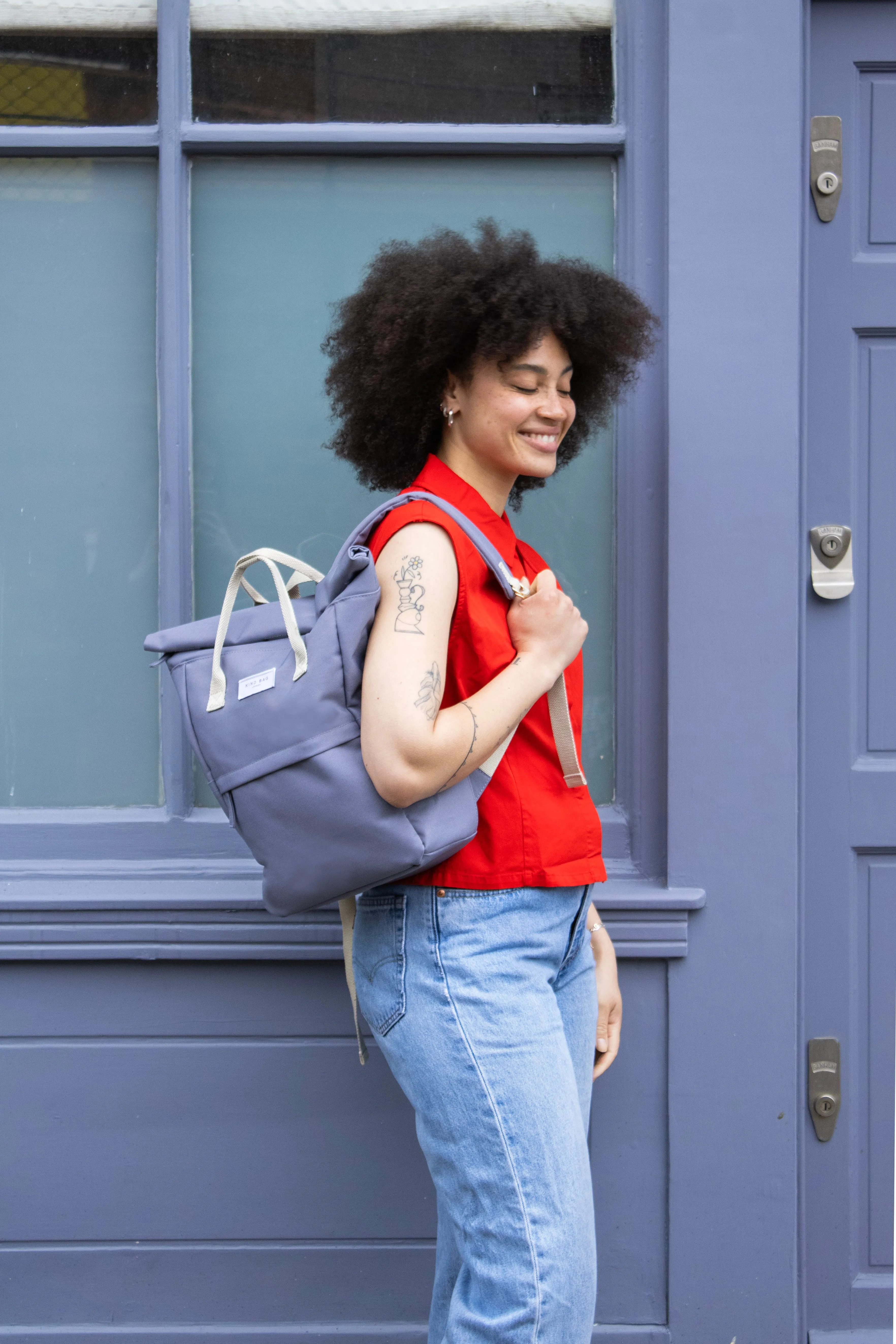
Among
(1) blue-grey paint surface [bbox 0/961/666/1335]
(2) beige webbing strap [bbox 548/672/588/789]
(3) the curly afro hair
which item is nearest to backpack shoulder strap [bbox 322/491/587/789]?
(2) beige webbing strap [bbox 548/672/588/789]

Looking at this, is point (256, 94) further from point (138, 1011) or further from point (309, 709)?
point (138, 1011)

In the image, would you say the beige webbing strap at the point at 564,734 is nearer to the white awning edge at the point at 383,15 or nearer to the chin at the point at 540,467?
the chin at the point at 540,467

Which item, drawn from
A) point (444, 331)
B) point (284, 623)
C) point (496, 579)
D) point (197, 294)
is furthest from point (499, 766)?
point (197, 294)

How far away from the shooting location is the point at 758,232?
217 cm

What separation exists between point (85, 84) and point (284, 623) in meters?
1.56

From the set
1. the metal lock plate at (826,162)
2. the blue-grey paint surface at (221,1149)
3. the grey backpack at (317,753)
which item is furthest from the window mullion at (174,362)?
the metal lock plate at (826,162)

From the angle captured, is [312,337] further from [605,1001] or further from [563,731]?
[605,1001]

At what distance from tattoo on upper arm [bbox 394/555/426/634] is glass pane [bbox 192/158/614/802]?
978 mm

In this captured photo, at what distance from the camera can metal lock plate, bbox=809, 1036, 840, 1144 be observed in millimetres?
2365

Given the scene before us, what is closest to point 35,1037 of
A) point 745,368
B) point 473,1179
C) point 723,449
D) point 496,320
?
point 473,1179

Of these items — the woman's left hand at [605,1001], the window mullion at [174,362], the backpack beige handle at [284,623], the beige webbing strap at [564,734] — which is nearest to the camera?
A: the backpack beige handle at [284,623]

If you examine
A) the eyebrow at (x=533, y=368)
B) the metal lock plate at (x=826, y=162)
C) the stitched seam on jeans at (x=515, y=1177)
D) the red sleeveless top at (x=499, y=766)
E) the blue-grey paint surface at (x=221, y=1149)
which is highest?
the metal lock plate at (x=826, y=162)

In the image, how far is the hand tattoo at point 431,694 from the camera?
1.37m

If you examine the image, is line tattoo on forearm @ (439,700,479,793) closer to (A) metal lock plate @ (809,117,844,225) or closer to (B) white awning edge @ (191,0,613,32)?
(A) metal lock plate @ (809,117,844,225)
